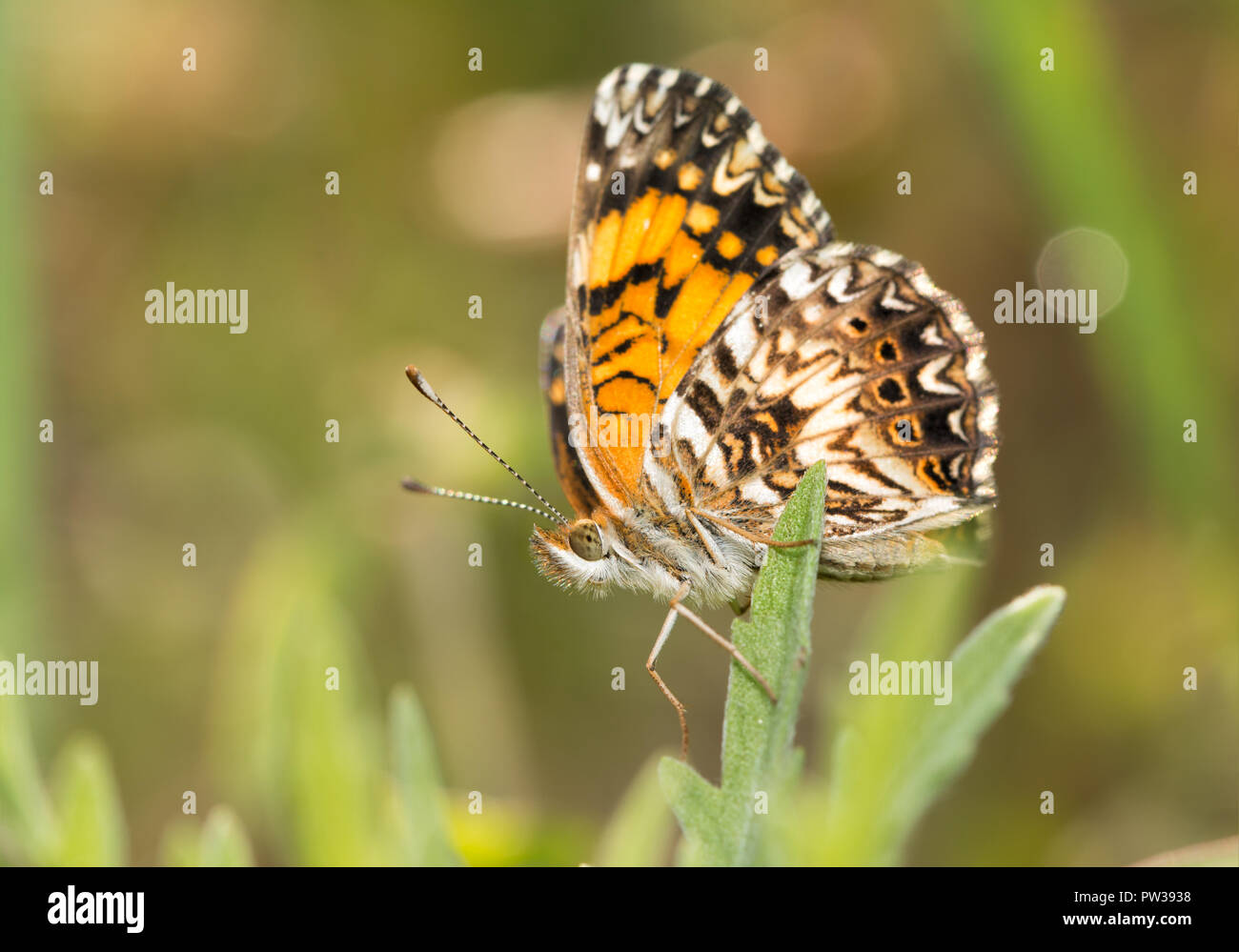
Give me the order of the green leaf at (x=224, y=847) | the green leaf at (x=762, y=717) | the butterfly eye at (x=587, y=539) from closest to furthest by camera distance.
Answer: the green leaf at (x=762, y=717) → the green leaf at (x=224, y=847) → the butterfly eye at (x=587, y=539)

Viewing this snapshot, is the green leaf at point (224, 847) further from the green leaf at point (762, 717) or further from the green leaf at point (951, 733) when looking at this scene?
the green leaf at point (951, 733)

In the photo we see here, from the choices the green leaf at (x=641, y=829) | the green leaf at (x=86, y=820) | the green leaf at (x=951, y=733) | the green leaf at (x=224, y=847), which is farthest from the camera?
the green leaf at (x=641, y=829)

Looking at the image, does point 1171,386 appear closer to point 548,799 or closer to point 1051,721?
point 1051,721

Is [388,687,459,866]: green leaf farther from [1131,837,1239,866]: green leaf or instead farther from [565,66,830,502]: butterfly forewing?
[1131,837,1239,866]: green leaf

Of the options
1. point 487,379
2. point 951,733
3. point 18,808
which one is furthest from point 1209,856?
point 487,379

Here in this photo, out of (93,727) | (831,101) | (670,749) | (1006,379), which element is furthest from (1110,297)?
(93,727)

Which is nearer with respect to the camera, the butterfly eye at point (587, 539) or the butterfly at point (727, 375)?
the butterfly at point (727, 375)

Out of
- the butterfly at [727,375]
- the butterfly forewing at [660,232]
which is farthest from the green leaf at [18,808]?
the butterfly forewing at [660,232]

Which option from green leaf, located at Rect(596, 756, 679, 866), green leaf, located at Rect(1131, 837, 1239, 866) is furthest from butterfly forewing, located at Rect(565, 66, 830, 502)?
green leaf, located at Rect(1131, 837, 1239, 866)
